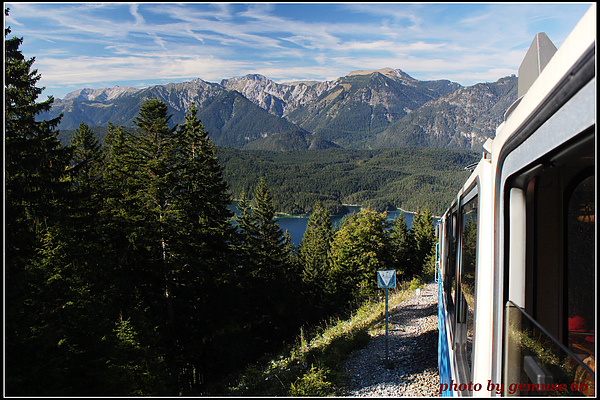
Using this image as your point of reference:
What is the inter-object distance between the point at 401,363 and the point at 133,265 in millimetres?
9975

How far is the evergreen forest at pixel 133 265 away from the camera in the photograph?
23.8ft

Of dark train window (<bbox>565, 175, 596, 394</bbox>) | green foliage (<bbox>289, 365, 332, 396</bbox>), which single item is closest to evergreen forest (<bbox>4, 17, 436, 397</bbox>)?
green foliage (<bbox>289, 365, 332, 396</bbox>)

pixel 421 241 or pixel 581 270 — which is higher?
pixel 581 270

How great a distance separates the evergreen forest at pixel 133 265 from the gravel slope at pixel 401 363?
4.75 m

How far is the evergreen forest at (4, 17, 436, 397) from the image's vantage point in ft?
23.8

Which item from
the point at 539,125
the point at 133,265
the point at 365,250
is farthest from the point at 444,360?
the point at 365,250

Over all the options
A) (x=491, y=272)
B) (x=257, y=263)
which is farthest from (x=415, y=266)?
(x=491, y=272)

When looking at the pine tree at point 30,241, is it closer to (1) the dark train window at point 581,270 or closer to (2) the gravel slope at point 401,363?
(2) the gravel slope at point 401,363

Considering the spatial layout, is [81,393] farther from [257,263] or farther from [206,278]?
[257,263]

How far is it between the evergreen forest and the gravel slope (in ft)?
15.6

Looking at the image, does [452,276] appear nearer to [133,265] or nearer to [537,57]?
[537,57]

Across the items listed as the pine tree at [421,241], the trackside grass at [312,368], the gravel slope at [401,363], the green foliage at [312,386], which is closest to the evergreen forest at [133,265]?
the trackside grass at [312,368]

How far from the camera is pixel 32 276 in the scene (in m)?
7.48

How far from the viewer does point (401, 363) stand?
7848 millimetres
